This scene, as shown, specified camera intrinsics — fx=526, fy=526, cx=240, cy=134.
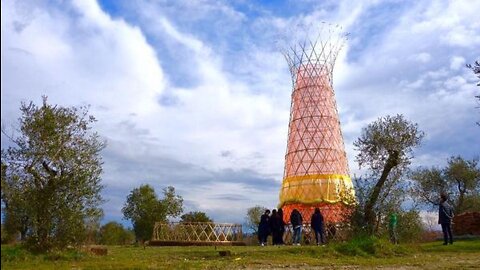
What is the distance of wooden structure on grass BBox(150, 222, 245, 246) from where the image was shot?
37188mm

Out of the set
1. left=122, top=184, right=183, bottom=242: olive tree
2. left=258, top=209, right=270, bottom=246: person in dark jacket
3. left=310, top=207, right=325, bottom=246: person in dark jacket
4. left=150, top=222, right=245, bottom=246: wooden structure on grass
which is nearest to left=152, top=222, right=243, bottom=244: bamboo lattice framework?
left=150, top=222, right=245, bottom=246: wooden structure on grass

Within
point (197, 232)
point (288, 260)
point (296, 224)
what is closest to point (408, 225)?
point (296, 224)

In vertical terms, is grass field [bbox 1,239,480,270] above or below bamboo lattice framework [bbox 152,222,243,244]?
below

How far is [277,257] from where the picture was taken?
61.2ft

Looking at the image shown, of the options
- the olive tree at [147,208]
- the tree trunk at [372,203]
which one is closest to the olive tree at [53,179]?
the tree trunk at [372,203]

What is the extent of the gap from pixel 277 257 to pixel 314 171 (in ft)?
120

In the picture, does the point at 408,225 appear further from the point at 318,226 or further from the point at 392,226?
the point at 318,226

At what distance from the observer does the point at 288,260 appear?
57.9ft

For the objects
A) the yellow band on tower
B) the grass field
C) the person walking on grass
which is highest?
the yellow band on tower

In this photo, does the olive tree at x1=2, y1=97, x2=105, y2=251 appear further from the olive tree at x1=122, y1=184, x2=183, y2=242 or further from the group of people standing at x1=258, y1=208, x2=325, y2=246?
the olive tree at x1=122, y1=184, x2=183, y2=242

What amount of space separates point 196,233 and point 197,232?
101 mm

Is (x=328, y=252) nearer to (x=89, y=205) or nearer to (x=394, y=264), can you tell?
(x=394, y=264)

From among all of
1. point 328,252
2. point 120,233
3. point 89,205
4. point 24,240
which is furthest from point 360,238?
point 120,233

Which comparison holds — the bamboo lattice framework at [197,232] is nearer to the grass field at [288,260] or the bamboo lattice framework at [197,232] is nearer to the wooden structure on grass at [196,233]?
the wooden structure on grass at [196,233]
